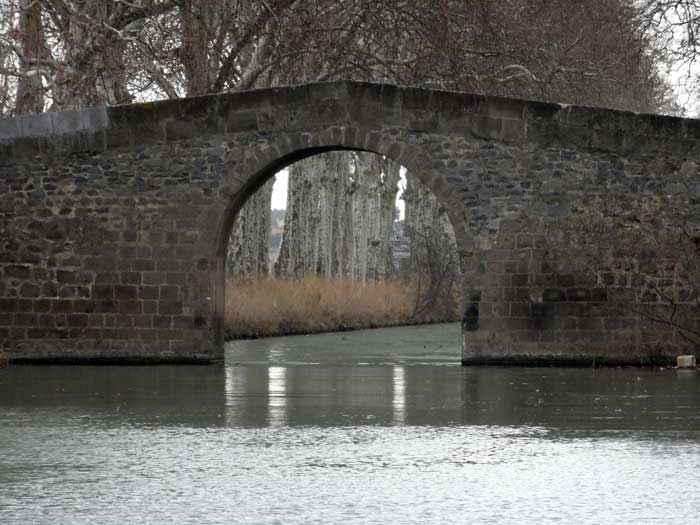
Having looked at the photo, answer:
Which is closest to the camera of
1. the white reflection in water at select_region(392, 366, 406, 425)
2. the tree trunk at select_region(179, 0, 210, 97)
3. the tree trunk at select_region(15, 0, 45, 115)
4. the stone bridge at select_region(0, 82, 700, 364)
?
the white reflection in water at select_region(392, 366, 406, 425)

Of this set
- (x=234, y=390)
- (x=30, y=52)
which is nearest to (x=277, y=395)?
(x=234, y=390)

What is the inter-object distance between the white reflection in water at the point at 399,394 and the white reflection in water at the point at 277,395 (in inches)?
34.3

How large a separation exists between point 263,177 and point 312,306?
11.9 meters

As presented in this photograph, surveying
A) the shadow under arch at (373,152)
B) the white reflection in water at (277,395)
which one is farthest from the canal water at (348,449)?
the shadow under arch at (373,152)

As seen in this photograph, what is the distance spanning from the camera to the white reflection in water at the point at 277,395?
443 inches

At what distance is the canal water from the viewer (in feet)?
23.4

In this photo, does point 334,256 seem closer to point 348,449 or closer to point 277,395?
point 277,395

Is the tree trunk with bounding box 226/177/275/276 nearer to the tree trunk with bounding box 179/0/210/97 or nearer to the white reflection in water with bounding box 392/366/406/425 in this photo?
the tree trunk with bounding box 179/0/210/97

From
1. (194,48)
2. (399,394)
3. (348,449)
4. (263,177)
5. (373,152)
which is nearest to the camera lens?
(348,449)

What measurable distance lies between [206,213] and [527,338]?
439 centimetres

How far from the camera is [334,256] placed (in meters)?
48.8

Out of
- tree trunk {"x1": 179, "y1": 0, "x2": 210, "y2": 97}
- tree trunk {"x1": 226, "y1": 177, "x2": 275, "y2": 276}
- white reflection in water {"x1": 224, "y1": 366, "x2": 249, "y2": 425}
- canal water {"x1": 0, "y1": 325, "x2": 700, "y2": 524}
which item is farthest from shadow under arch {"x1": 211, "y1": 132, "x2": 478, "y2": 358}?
tree trunk {"x1": 226, "y1": 177, "x2": 275, "y2": 276}

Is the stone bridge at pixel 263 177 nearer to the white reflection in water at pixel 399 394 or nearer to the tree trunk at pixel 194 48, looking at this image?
the white reflection in water at pixel 399 394

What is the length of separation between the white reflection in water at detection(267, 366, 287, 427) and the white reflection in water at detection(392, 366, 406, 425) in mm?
872
